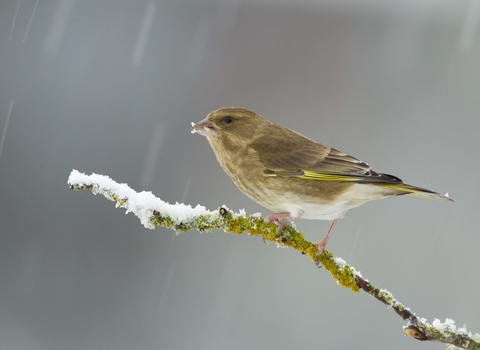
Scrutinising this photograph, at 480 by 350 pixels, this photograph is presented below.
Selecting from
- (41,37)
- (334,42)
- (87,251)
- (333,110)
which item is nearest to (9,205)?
(87,251)

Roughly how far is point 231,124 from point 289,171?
1.97 ft

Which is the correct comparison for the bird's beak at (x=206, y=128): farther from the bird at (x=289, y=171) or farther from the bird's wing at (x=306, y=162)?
the bird's wing at (x=306, y=162)

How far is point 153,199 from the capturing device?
2682mm

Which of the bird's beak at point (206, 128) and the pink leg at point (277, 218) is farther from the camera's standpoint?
the bird's beak at point (206, 128)

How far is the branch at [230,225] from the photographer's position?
96.1 inches

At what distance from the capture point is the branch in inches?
96.1

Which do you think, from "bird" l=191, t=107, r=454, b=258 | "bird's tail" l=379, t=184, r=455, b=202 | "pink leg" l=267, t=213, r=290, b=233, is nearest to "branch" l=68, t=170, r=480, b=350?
"pink leg" l=267, t=213, r=290, b=233

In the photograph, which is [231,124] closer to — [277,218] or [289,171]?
[289,171]

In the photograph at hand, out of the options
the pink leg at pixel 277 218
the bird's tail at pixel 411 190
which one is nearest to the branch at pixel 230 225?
the pink leg at pixel 277 218

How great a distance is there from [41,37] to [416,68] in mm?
7578

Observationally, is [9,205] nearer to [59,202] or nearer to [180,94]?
[59,202]

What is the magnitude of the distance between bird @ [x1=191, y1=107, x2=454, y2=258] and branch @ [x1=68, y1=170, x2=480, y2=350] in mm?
658

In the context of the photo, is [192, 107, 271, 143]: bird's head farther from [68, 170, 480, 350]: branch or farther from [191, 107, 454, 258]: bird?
[68, 170, 480, 350]: branch

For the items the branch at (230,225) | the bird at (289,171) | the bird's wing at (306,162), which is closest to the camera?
the branch at (230,225)
